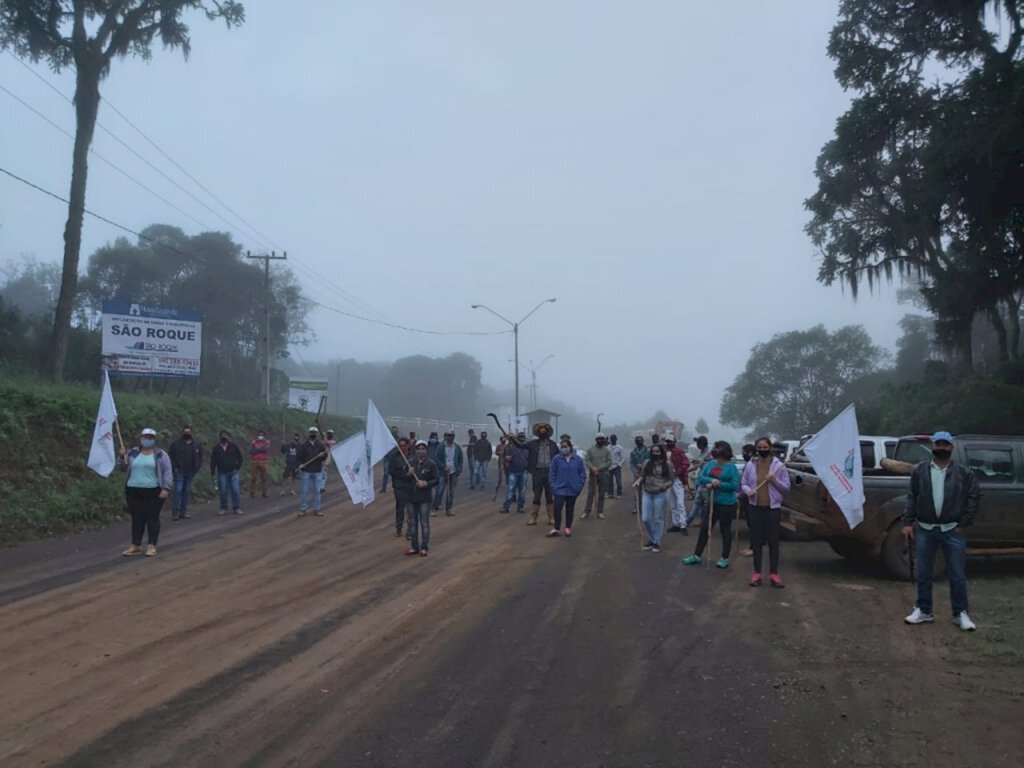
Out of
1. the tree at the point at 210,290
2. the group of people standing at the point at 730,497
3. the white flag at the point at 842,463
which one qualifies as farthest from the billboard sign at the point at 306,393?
the white flag at the point at 842,463

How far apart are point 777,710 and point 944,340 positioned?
1129 inches

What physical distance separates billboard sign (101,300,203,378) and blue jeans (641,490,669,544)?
16360 mm

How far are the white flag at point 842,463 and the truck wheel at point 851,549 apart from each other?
4.32 feet

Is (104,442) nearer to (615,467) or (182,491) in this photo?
(182,491)

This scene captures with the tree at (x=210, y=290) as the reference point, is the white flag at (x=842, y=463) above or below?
below

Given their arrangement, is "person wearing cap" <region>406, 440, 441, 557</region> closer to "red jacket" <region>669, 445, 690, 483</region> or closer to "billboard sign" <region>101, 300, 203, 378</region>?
"red jacket" <region>669, 445, 690, 483</region>

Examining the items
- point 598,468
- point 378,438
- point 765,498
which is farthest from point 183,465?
point 765,498

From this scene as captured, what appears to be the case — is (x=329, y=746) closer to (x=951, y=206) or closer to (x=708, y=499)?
(x=708, y=499)

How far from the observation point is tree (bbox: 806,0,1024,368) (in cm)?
2438

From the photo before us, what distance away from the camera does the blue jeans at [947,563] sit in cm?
790

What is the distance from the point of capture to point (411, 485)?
1244 cm

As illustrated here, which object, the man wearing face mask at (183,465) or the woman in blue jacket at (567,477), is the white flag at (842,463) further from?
the man wearing face mask at (183,465)

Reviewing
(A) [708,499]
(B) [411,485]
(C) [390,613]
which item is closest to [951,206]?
(A) [708,499]

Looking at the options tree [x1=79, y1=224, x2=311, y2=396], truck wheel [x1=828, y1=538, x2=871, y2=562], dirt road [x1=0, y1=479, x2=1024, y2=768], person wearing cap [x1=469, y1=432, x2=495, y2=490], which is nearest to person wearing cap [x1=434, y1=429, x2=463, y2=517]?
person wearing cap [x1=469, y1=432, x2=495, y2=490]
